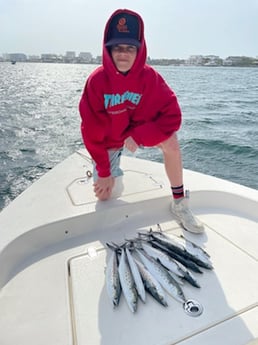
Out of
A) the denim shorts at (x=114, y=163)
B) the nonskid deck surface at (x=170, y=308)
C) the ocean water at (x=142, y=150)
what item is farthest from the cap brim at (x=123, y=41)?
the ocean water at (x=142, y=150)

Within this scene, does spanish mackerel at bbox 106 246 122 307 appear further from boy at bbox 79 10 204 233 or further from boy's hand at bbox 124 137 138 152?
boy's hand at bbox 124 137 138 152

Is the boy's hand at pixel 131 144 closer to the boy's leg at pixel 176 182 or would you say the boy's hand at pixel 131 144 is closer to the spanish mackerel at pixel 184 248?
the boy's leg at pixel 176 182

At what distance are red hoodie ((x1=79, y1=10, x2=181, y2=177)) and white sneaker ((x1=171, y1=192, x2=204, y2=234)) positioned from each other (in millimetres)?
501

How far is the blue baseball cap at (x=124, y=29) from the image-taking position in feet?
6.55

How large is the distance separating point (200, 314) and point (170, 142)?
1191 mm

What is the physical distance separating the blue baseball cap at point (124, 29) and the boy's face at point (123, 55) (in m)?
0.04

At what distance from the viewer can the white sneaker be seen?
2139 mm

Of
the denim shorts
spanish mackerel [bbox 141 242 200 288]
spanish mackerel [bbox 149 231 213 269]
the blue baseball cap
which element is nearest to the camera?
spanish mackerel [bbox 141 242 200 288]

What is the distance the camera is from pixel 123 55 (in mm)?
2059

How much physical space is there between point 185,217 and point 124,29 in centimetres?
136

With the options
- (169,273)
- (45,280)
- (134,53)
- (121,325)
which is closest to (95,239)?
(45,280)

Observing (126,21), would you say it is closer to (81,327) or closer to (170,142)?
(170,142)

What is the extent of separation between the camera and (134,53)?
209 centimetres

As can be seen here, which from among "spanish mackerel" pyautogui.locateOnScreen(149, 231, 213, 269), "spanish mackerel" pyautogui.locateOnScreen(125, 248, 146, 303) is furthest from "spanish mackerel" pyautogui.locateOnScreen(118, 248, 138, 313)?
"spanish mackerel" pyautogui.locateOnScreen(149, 231, 213, 269)
